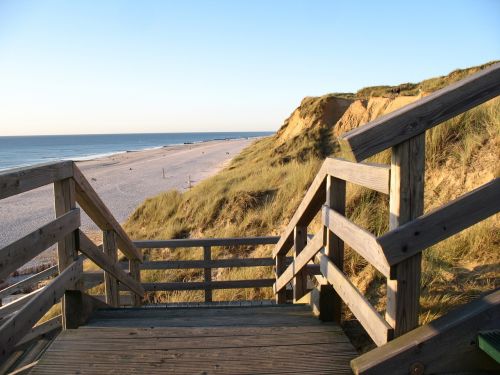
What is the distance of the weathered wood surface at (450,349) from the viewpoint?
182 centimetres

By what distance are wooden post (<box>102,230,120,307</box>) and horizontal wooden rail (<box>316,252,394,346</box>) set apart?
229cm

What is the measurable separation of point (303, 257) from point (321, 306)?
0.68 metres

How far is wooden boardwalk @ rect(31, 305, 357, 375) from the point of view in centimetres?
237

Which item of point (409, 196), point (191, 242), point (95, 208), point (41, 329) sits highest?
point (409, 196)

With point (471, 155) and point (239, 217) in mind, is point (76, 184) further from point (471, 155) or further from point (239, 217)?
point (239, 217)

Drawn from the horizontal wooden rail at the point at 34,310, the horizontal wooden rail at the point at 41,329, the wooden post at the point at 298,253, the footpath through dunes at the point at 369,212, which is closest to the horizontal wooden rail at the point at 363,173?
the footpath through dunes at the point at 369,212

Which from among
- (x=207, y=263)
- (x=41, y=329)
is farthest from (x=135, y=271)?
(x=41, y=329)

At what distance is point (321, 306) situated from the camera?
3.06 meters

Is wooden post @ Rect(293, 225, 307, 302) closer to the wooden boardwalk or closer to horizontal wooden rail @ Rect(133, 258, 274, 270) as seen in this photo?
the wooden boardwalk

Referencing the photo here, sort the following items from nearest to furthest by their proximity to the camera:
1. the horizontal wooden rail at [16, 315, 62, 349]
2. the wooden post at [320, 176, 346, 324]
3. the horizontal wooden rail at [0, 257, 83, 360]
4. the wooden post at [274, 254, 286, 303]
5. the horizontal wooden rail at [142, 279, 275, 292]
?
1. the horizontal wooden rail at [0, 257, 83, 360]
2. the wooden post at [320, 176, 346, 324]
3. the horizontal wooden rail at [16, 315, 62, 349]
4. the wooden post at [274, 254, 286, 303]
5. the horizontal wooden rail at [142, 279, 275, 292]

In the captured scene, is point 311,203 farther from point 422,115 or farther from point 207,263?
point 207,263

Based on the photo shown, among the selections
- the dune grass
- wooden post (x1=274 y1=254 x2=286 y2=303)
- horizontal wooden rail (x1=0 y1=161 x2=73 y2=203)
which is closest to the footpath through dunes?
the dune grass

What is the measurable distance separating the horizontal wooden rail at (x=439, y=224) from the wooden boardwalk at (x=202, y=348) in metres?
0.91

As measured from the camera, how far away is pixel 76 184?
320 centimetres
